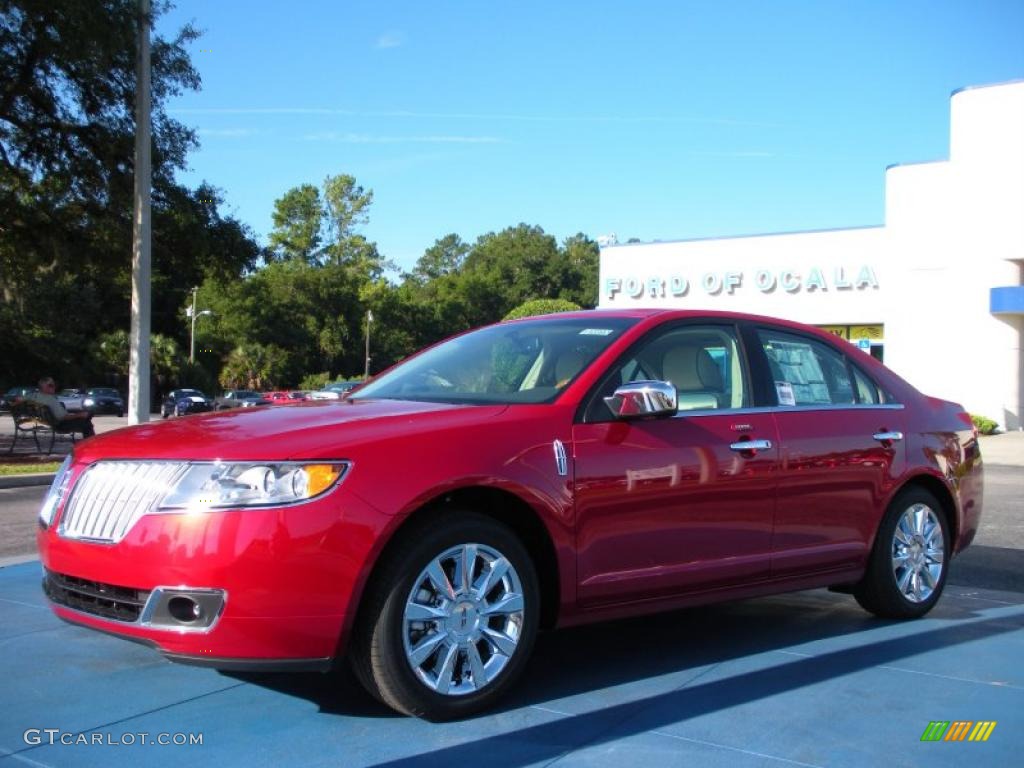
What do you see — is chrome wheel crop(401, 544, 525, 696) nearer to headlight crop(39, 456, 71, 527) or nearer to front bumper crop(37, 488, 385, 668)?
front bumper crop(37, 488, 385, 668)

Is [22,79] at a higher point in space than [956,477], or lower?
higher

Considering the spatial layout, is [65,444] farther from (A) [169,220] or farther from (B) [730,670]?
(B) [730,670]

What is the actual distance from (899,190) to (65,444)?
77.6ft

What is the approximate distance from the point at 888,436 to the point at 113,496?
152 inches

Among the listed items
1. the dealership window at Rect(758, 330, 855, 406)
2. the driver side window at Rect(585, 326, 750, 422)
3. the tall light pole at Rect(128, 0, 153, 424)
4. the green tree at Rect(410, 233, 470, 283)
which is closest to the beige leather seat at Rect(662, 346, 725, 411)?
the driver side window at Rect(585, 326, 750, 422)

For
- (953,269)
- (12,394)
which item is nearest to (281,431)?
(953,269)

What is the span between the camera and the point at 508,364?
501 centimetres

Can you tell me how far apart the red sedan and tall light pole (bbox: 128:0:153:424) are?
11218 mm

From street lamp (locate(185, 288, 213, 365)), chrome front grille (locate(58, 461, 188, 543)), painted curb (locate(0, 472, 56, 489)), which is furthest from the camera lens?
street lamp (locate(185, 288, 213, 365))

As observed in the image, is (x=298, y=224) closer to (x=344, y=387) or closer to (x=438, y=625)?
(x=344, y=387)

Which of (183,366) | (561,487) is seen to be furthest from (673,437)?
(183,366)

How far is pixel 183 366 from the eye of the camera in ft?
199

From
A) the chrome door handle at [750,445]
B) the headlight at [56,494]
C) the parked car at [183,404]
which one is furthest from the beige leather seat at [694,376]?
the parked car at [183,404]

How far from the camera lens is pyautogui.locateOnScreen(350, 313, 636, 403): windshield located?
15.4ft
